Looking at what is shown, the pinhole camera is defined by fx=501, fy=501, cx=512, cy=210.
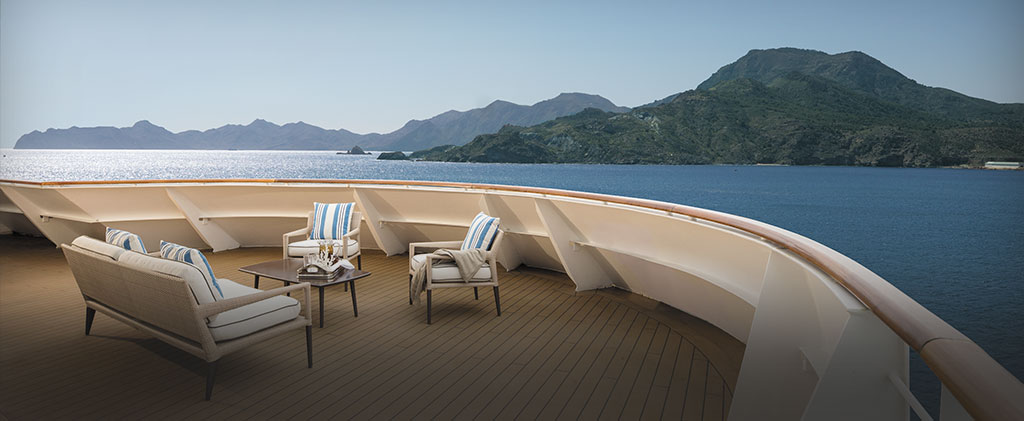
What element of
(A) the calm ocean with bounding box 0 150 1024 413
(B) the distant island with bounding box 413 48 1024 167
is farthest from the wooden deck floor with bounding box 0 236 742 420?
(B) the distant island with bounding box 413 48 1024 167

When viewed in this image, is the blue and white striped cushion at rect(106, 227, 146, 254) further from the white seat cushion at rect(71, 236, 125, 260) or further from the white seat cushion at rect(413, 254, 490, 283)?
the white seat cushion at rect(413, 254, 490, 283)

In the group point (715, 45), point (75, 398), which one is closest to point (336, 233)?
point (75, 398)

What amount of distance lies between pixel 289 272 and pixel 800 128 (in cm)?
8354

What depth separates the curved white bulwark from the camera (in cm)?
122

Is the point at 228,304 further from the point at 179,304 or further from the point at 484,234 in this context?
the point at 484,234

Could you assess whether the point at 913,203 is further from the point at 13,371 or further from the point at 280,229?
the point at 13,371

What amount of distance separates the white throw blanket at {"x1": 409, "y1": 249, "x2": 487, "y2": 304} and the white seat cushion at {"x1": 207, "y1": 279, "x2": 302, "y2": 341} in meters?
1.06

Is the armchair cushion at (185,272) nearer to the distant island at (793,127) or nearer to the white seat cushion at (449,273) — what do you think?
the white seat cushion at (449,273)

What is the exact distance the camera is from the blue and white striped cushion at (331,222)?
16.8 feet

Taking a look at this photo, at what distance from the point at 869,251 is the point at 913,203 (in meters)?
22.7

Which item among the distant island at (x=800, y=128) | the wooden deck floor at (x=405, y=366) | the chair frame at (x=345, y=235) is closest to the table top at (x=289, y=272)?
the wooden deck floor at (x=405, y=366)

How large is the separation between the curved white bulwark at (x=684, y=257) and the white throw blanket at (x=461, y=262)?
2.68ft

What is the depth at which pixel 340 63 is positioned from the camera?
2405 inches

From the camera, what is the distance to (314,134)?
5413 inches
